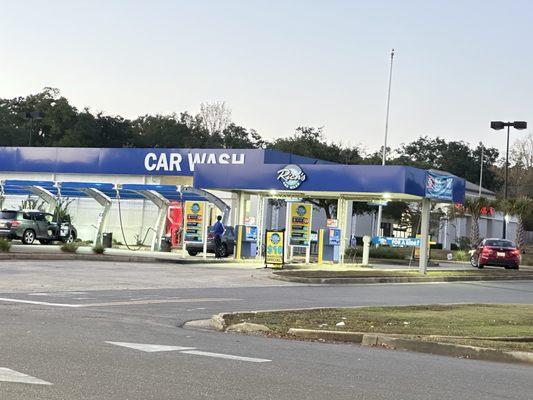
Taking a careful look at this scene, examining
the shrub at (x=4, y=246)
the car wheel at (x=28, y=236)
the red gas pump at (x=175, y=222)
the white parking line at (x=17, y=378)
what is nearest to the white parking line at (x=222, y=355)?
the white parking line at (x=17, y=378)

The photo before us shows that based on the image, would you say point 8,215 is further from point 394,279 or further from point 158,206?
point 394,279

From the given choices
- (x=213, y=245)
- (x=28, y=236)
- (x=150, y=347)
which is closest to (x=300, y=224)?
(x=213, y=245)

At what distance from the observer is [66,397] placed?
674cm

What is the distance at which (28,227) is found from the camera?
38562 millimetres

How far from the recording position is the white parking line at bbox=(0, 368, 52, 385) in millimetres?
7334

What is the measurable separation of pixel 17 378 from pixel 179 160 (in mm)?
44481

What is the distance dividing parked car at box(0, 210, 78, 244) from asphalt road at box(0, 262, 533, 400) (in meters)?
20.5

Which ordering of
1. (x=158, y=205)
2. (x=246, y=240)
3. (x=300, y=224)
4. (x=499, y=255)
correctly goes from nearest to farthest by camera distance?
(x=246, y=240) < (x=300, y=224) < (x=499, y=255) < (x=158, y=205)

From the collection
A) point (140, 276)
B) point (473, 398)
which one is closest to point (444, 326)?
point (473, 398)

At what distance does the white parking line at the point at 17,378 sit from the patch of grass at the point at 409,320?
18.4 feet

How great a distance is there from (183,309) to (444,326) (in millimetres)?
4931

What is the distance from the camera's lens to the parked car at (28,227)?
125 feet

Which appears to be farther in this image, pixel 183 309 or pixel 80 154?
pixel 80 154

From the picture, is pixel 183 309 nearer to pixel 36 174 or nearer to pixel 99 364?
pixel 99 364
